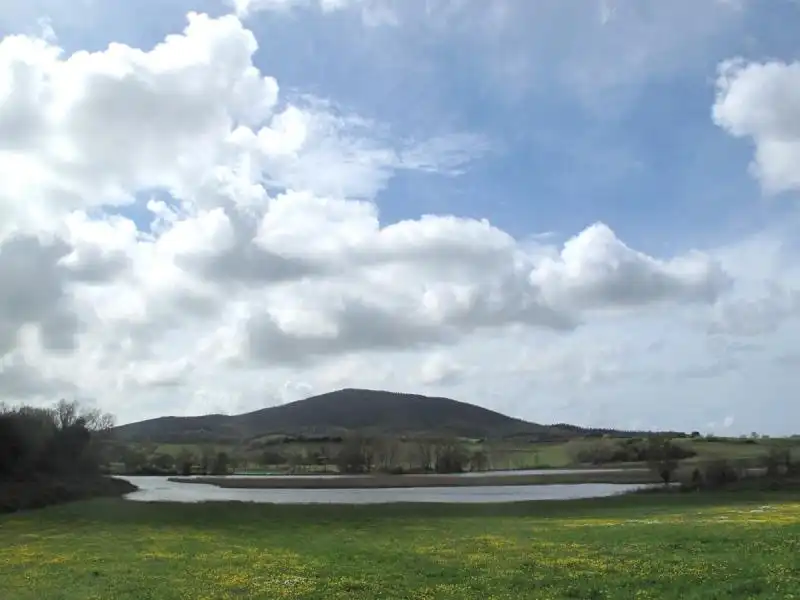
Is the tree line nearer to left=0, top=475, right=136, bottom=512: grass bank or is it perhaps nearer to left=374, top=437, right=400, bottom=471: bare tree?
left=0, top=475, right=136, bottom=512: grass bank

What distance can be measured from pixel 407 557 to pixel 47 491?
6676cm

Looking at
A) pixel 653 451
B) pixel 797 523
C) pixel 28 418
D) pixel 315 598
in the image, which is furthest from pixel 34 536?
pixel 653 451

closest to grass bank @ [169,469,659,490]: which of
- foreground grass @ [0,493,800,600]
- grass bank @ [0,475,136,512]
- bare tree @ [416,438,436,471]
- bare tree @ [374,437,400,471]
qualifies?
bare tree @ [416,438,436,471]

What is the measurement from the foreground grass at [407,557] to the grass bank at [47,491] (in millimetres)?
23478

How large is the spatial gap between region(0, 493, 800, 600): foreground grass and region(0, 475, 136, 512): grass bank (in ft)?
77.0

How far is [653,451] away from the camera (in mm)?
149125

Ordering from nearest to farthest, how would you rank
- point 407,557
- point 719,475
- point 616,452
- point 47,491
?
point 407,557, point 47,491, point 719,475, point 616,452

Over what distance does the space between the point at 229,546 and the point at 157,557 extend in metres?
4.85

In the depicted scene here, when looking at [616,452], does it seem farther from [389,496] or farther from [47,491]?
[47,491]

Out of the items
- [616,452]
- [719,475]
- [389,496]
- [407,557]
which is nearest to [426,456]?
[616,452]

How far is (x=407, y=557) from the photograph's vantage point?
31859 millimetres

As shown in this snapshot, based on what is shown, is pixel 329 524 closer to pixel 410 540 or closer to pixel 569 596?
pixel 410 540

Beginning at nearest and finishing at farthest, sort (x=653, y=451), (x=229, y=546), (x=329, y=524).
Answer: (x=229, y=546)
(x=329, y=524)
(x=653, y=451)

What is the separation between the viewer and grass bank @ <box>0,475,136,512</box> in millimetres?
78312
